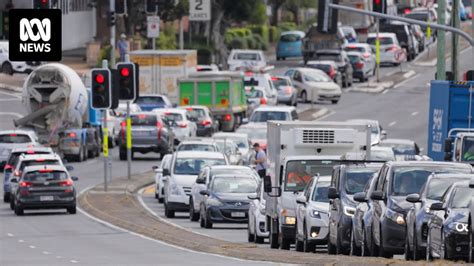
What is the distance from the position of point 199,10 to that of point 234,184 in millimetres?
A: 42089

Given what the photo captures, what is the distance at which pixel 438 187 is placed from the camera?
971 inches

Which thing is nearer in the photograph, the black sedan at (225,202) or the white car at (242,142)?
the black sedan at (225,202)

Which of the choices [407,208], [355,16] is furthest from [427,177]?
[355,16]

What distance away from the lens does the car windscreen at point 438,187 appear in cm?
2438

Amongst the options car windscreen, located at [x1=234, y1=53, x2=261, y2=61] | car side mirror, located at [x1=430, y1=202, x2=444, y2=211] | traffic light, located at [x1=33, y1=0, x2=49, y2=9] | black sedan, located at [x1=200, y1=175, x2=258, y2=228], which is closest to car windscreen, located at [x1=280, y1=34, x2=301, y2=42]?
car windscreen, located at [x1=234, y1=53, x2=261, y2=61]

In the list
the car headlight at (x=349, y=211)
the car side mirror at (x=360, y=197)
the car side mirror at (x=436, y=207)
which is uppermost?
the car side mirror at (x=436, y=207)

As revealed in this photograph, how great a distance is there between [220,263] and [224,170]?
15293mm

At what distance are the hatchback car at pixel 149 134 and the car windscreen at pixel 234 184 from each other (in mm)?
19307

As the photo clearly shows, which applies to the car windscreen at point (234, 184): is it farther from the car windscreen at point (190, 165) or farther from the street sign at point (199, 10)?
the street sign at point (199, 10)

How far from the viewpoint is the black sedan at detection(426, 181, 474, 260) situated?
2228 centimetres

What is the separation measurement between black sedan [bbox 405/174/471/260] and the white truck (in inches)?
238

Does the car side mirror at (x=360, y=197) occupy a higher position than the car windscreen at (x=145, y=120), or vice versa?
the car side mirror at (x=360, y=197)

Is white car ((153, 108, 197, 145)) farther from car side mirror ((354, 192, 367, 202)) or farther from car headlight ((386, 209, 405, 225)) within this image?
car headlight ((386, 209, 405, 225))

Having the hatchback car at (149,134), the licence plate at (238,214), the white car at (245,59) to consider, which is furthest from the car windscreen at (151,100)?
the licence plate at (238,214)
